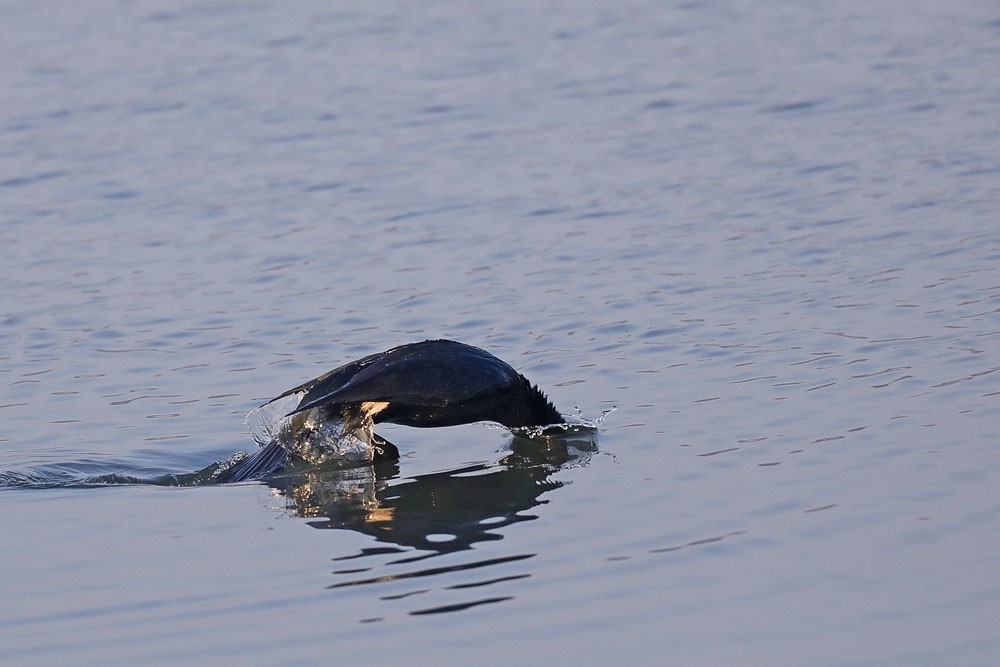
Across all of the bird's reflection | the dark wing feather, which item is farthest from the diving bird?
the bird's reflection

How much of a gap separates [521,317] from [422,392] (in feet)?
7.84

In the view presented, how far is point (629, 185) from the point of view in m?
12.1

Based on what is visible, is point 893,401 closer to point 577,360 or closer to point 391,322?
point 577,360

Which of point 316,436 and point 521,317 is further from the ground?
point 521,317

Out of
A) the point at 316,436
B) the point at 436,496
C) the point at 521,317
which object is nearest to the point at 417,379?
the point at 436,496

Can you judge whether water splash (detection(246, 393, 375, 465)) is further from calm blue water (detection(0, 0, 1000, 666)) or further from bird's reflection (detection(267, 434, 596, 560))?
calm blue water (detection(0, 0, 1000, 666))

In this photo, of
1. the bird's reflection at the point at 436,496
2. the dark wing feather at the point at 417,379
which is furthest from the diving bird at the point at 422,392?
the bird's reflection at the point at 436,496

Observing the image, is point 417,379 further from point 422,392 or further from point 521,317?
point 521,317

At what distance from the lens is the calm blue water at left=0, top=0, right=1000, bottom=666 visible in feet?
18.6

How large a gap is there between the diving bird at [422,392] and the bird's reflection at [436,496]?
0.69 feet

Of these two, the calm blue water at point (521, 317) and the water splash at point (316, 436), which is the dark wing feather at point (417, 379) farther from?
the calm blue water at point (521, 317)

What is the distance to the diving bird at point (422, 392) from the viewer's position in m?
7.33

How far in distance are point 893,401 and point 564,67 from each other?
8.66 m

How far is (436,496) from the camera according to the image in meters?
7.07
